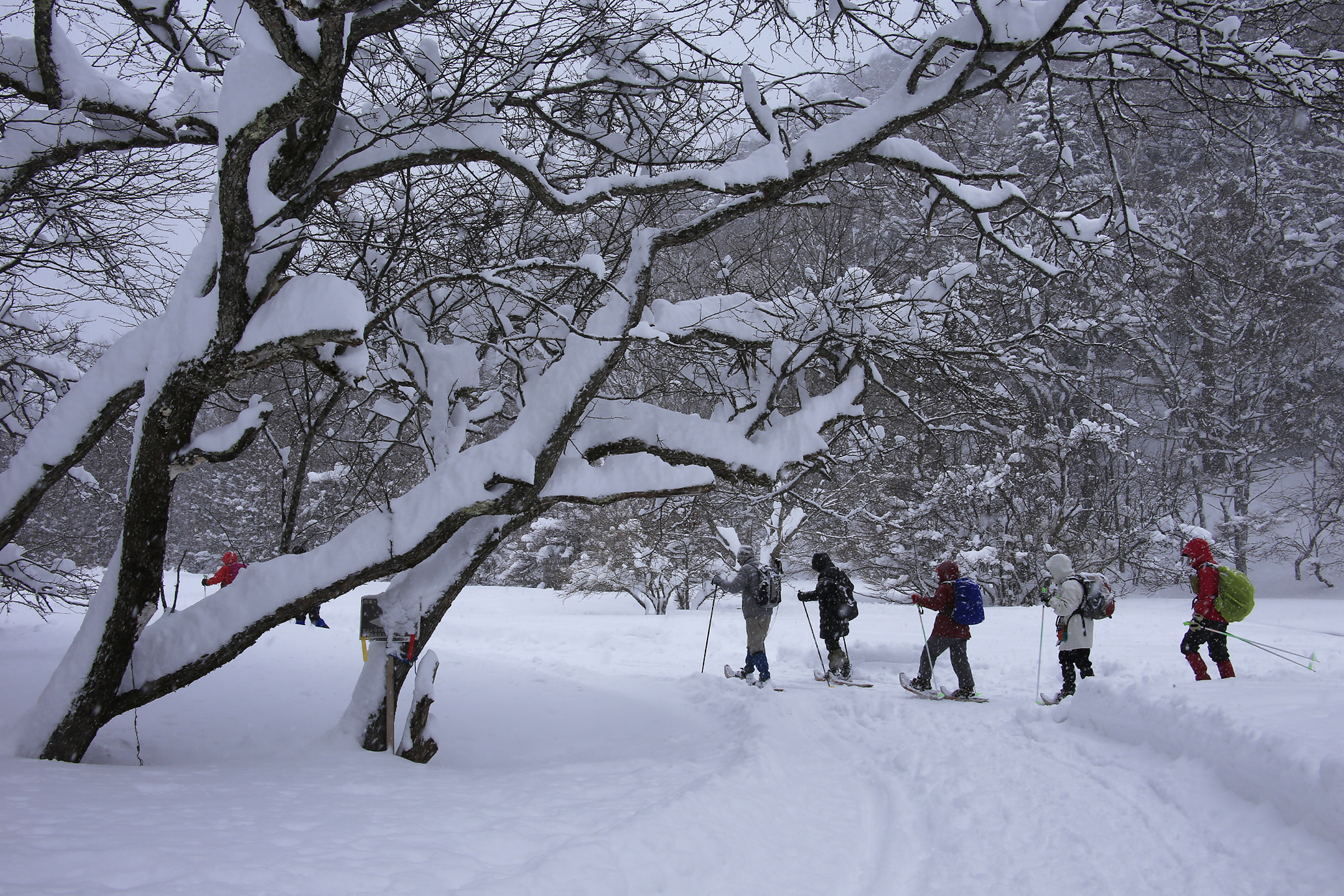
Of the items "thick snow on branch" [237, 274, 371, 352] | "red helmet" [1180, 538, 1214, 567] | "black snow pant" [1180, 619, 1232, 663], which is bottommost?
"black snow pant" [1180, 619, 1232, 663]

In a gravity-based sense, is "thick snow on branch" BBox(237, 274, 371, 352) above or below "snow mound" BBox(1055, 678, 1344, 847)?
above

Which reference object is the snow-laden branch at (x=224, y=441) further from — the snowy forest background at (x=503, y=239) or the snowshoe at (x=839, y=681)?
the snowshoe at (x=839, y=681)

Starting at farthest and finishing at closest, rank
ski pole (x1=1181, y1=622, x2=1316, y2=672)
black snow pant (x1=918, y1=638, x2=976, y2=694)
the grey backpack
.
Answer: black snow pant (x1=918, y1=638, x2=976, y2=694) → the grey backpack → ski pole (x1=1181, y1=622, x2=1316, y2=672)

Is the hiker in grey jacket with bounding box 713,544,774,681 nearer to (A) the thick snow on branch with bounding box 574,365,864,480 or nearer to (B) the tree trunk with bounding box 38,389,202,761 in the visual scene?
(A) the thick snow on branch with bounding box 574,365,864,480

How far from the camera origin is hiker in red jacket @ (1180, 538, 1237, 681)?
24.0 feet

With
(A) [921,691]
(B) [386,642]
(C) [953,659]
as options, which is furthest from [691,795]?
(C) [953,659]

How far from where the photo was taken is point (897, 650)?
11.5 m

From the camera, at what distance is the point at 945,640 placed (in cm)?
858

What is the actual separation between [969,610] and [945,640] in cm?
44

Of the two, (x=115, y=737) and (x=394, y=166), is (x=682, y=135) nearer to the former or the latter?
(x=394, y=166)

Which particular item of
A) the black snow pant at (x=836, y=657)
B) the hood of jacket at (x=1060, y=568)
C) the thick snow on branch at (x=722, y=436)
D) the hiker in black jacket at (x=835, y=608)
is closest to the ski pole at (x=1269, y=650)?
the hood of jacket at (x=1060, y=568)

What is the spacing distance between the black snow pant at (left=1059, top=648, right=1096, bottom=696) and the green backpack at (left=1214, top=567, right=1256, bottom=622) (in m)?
1.26

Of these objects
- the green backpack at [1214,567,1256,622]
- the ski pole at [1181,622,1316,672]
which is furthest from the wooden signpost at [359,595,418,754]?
the green backpack at [1214,567,1256,622]

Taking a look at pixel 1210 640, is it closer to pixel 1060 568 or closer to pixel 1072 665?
pixel 1072 665
